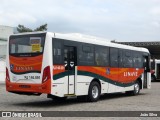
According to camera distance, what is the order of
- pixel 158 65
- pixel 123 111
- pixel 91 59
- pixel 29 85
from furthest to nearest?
pixel 158 65 < pixel 91 59 < pixel 29 85 < pixel 123 111

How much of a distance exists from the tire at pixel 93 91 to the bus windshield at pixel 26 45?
141 inches

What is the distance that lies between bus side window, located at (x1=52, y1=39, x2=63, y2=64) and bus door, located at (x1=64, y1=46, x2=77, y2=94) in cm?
45

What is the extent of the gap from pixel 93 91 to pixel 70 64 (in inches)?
89.5

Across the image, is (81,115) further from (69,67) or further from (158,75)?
(158,75)

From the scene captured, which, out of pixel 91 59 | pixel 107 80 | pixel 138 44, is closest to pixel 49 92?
pixel 91 59

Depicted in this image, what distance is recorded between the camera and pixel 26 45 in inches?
619

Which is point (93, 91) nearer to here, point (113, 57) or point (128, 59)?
point (113, 57)

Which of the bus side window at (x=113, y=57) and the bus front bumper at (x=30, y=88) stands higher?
the bus side window at (x=113, y=57)

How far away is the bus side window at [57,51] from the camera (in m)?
15.2

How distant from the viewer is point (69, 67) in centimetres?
1611

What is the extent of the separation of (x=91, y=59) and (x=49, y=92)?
3700mm

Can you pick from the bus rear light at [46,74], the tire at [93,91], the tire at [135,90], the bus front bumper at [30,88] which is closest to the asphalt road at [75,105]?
the tire at [93,91]

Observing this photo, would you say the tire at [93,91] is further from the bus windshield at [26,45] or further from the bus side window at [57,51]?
the bus windshield at [26,45]

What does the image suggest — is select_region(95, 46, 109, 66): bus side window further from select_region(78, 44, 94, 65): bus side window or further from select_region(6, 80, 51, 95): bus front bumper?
select_region(6, 80, 51, 95): bus front bumper
